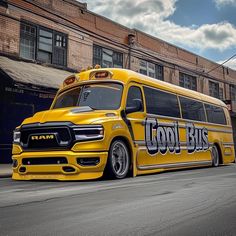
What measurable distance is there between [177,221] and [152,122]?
6085 mm

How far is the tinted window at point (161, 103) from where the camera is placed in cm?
1026

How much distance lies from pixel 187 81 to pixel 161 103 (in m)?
19.3

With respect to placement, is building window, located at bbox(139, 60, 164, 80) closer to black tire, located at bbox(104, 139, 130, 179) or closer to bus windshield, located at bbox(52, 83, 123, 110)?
bus windshield, located at bbox(52, 83, 123, 110)

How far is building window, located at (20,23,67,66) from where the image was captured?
17.3m

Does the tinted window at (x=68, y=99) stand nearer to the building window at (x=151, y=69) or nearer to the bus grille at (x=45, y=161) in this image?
the bus grille at (x=45, y=161)

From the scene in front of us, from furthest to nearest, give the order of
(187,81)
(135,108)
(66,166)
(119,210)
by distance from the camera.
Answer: (187,81) → (135,108) → (66,166) → (119,210)

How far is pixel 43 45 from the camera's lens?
59.8 ft

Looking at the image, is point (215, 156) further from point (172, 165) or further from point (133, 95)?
point (133, 95)

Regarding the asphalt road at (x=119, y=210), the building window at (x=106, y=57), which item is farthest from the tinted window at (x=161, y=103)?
the building window at (x=106, y=57)

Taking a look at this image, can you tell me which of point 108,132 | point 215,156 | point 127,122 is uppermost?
point 127,122

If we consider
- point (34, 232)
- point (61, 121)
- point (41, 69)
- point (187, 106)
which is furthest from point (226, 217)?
point (41, 69)

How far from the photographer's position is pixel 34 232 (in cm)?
367

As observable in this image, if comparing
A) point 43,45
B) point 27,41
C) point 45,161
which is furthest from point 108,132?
point 43,45

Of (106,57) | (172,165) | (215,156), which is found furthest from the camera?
(106,57)
